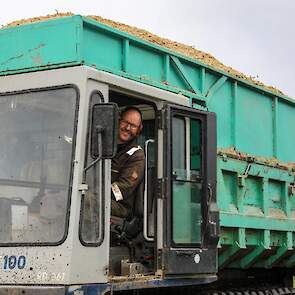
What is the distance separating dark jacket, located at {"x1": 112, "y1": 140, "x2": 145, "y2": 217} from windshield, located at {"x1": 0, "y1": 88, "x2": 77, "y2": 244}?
57cm

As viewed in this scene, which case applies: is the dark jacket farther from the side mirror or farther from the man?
the side mirror

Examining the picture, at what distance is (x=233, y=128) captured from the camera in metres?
6.63

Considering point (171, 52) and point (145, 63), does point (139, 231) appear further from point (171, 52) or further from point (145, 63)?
point (171, 52)

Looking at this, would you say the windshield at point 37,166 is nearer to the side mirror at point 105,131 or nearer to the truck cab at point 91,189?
the truck cab at point 91,189

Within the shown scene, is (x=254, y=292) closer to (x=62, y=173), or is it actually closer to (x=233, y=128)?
(x=233, y=128)

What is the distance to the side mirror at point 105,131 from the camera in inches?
172

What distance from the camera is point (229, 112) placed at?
665cm

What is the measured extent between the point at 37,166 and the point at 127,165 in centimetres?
75

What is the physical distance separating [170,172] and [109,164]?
1.93 feet

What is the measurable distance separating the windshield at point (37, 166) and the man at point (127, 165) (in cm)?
54

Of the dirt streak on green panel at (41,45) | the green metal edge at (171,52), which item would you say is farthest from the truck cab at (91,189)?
the green metal edge at (171,52)

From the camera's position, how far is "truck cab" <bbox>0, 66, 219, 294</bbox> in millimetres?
4367

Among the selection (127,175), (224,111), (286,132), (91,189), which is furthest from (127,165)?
(286,132)

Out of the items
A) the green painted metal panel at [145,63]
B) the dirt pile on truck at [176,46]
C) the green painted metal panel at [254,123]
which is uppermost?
the dirt pile on truck at [176,46]
